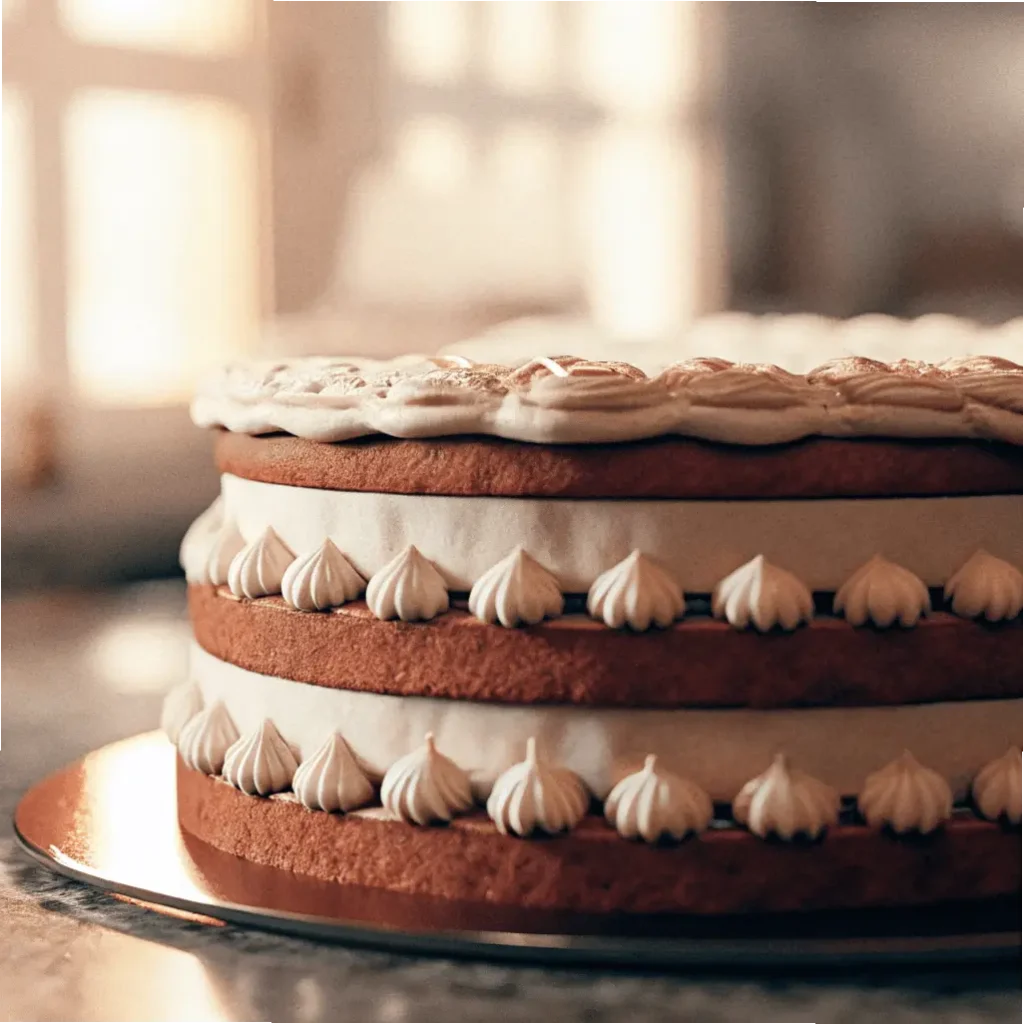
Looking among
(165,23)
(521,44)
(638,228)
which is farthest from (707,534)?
(638,228)

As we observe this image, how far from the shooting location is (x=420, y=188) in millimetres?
5000

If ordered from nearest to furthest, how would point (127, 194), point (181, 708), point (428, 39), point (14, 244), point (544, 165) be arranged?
point (181, 708) < point (14, 244) < point (127, 194) < point (428, 39) < point (544, 165)

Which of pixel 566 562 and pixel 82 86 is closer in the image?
pixel 566 562

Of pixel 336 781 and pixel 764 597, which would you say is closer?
pixel 764 597

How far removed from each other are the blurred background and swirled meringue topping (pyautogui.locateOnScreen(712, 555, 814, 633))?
297 centimetres

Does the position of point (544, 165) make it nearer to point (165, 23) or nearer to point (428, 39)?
point (428, 39)

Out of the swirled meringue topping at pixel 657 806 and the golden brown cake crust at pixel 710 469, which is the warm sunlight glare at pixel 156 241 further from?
the swirled meringue topping at pixel 657 806

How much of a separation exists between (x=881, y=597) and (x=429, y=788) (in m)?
0.41

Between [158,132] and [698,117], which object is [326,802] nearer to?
[158,132]

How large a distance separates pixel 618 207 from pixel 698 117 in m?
0.42

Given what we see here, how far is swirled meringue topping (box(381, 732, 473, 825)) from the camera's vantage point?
140cm

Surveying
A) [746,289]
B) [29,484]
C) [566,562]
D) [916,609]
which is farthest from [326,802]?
[746,289]

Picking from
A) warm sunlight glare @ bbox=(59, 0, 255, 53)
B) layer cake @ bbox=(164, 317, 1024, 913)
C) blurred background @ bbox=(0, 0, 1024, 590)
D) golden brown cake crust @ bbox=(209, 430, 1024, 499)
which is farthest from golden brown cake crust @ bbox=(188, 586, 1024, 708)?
warm sunlight glare @ bbox=(59, 0, 255, 53)

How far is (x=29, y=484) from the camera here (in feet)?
13.2
